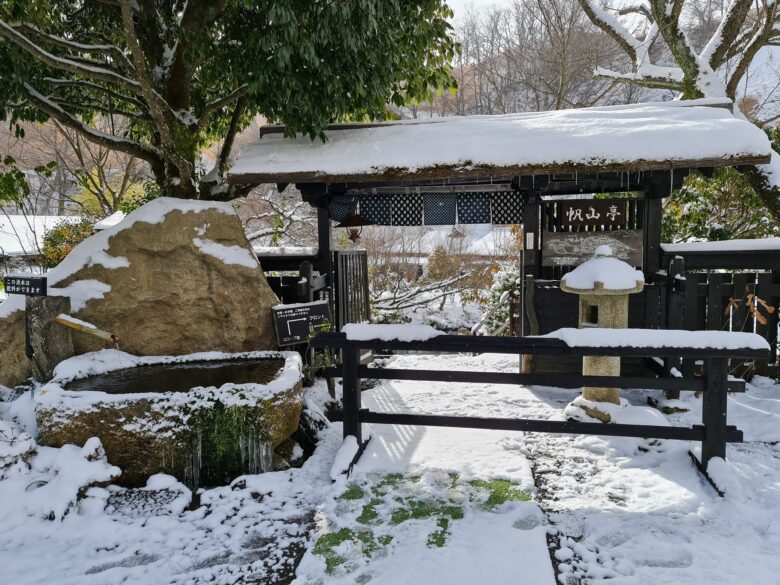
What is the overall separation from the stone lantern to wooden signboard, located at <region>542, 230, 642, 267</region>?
159 centimetres

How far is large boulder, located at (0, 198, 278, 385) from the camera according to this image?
617 centimetres

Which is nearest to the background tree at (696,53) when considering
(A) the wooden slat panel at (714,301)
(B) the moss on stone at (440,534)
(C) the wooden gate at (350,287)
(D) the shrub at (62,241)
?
(A) the wooden slat panel at (714,301)

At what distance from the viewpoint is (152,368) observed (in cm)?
611

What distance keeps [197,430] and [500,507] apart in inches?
113

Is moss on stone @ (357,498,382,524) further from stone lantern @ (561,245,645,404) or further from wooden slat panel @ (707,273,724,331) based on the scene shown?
wooden slat panel @ (707,273,724,331)

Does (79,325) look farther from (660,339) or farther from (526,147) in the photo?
(660,339)

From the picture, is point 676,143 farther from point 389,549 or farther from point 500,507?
point 389,549

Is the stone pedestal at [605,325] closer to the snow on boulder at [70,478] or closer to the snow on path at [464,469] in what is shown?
the snow on path at [464,469]

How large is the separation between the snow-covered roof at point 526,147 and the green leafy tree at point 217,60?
22.7 inches

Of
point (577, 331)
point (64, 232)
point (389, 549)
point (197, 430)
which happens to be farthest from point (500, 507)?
point (64, 232)

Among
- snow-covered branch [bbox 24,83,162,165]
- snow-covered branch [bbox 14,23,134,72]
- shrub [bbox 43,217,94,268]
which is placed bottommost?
shrub [bbox 43,217,94,268]

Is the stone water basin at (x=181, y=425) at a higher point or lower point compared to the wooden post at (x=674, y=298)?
lower

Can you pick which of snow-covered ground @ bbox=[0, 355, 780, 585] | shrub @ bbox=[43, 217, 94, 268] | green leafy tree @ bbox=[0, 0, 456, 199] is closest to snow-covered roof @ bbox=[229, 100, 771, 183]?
green leafy tree @ bbox=[0, 0, 456, 199]

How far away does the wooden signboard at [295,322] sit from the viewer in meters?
6.58
